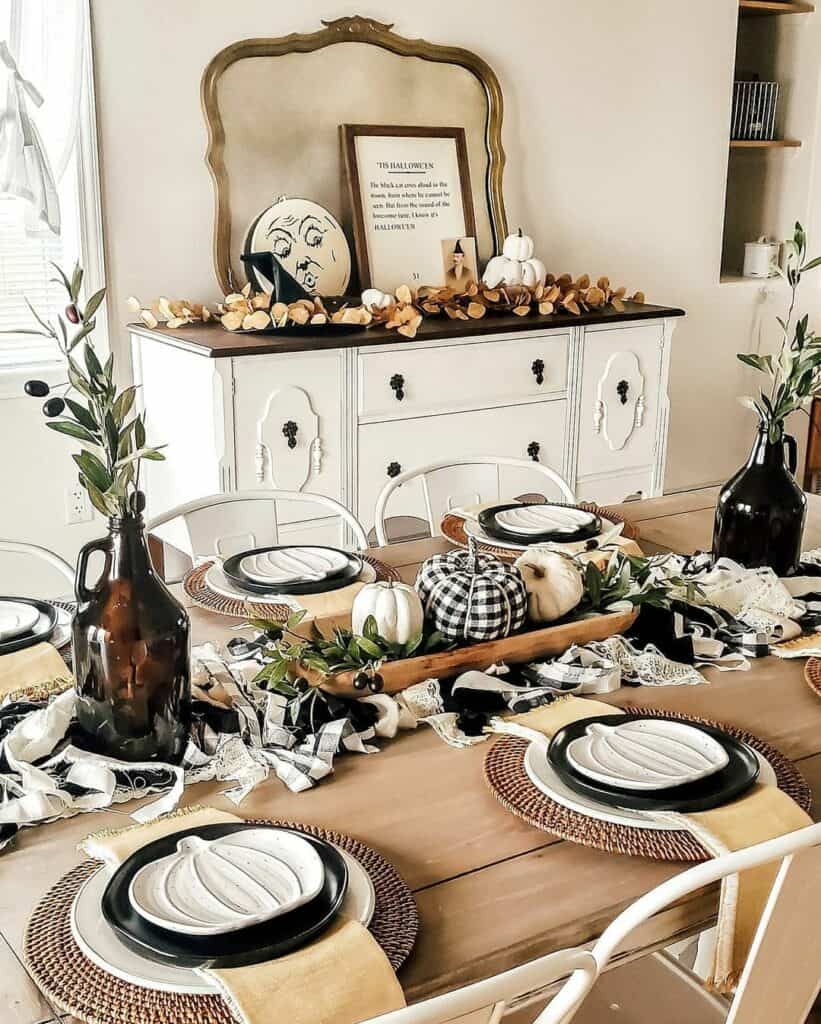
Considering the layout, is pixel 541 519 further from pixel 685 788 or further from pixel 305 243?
pixel 305 243

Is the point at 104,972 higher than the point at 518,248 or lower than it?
lower

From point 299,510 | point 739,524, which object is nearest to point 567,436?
point 299,510

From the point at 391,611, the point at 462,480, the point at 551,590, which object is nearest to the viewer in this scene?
the point at 391,611

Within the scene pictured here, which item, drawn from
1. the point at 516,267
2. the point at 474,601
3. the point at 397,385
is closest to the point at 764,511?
the point at 474,601

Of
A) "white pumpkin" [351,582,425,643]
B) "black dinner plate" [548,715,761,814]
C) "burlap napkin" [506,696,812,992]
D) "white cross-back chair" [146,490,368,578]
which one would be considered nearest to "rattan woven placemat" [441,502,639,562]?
"white cross-back chair" [146,490,368,578]

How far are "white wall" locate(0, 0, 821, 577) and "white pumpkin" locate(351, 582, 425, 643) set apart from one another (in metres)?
1.65

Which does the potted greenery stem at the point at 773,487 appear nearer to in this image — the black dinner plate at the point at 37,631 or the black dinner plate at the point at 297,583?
the black dinner plate at the point at 297,583

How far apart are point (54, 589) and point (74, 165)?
1138mm

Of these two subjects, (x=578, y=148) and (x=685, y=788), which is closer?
(x=685, y=788)

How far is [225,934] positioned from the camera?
91 centimetres

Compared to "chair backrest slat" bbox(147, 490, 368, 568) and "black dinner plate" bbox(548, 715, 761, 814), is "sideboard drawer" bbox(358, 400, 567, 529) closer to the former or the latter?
"chair backrest slat" bbox(147, 490, 368, 568)

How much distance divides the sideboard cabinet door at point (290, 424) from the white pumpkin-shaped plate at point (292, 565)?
1.04m

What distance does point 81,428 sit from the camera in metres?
1.19

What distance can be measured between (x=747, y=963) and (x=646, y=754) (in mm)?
283
